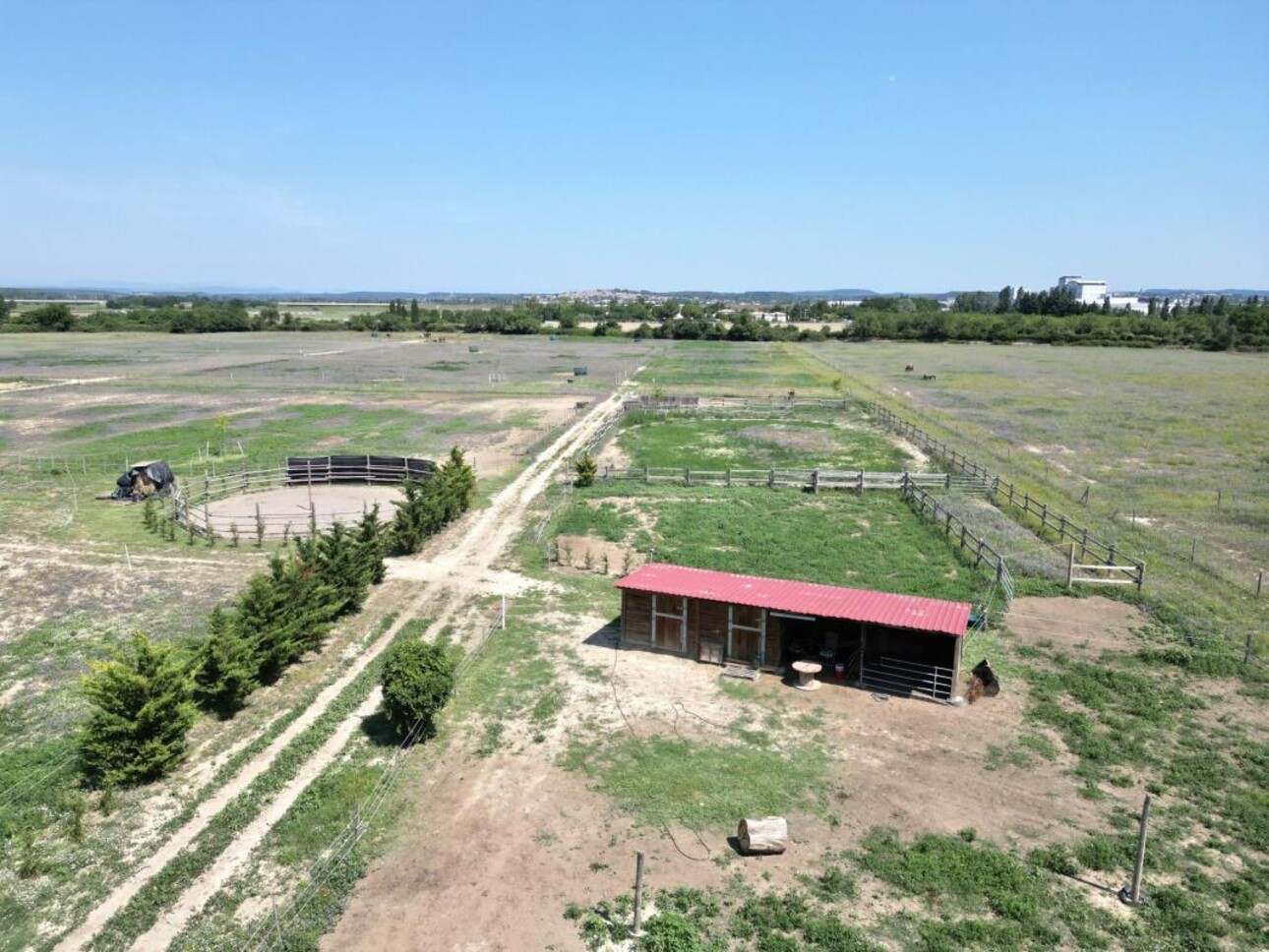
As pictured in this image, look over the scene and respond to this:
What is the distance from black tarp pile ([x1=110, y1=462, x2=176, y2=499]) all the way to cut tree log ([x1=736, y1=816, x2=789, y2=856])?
1313 inches

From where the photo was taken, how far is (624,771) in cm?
1622

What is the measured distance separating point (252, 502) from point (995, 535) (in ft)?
102

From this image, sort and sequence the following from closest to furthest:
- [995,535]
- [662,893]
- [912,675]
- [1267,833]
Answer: [662,893]
[1267,833]
[912,675]
[995,535]

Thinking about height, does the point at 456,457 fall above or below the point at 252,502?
above

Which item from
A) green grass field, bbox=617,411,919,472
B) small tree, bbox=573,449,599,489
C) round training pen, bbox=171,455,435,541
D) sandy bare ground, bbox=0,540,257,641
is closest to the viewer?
sandy bare ground, bbox=0,540,257,641

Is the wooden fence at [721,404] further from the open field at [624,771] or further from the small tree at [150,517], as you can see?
the small tree at [150,517]

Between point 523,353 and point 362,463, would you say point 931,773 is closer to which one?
point 362,463

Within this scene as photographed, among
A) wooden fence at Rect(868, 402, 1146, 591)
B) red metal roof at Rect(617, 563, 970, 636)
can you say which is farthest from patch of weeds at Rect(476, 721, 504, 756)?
wooden fence at Rect(868, 402, 1146, 591)

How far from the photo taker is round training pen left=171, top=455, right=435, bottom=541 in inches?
1288

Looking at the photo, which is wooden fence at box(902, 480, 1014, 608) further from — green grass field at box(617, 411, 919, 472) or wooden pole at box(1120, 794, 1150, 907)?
wooden pole at box(1120, 794, 1150, 907)

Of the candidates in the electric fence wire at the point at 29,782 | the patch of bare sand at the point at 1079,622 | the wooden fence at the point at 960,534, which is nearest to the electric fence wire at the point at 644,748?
the electric fence wire at the point at 29,782

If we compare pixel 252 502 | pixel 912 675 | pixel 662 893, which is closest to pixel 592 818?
pixel 662 893

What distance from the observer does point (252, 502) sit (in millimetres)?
37094

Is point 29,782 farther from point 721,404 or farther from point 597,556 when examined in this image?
point 721,404
